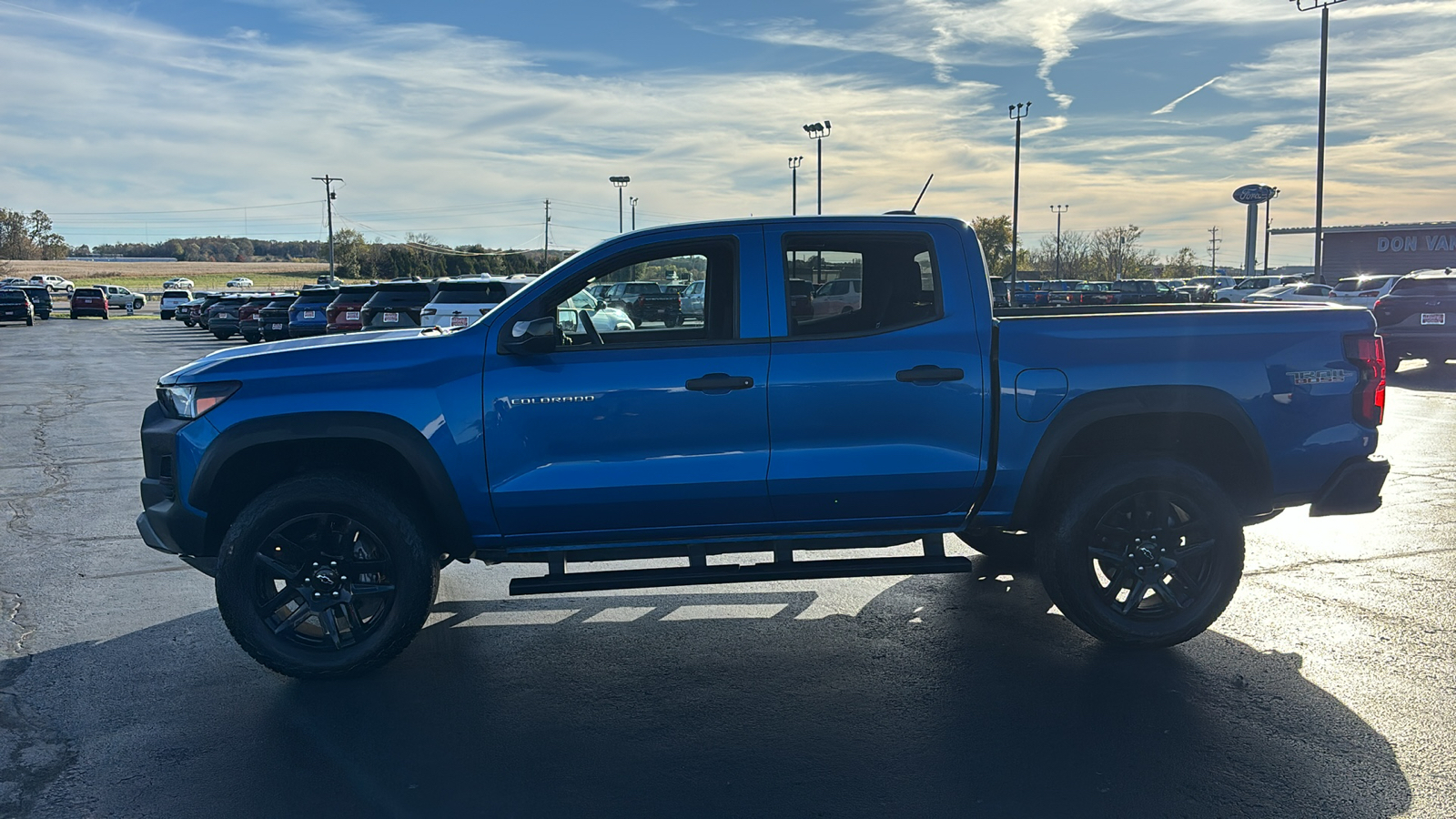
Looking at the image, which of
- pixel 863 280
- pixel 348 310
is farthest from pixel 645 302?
pixel 348 310

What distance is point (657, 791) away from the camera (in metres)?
3.73

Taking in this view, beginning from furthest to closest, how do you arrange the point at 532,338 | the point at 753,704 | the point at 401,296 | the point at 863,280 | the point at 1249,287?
the point at 1249,287, the point at 401,296, the point at 863,280, the point at 532,338, the point at 753,704

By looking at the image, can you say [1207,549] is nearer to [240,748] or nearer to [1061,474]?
[1061,474]

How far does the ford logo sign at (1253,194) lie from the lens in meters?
83.9

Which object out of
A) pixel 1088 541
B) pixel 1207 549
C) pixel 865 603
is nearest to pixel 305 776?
pixel 865 603

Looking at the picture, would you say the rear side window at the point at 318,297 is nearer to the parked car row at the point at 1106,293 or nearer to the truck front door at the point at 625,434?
the parked car row at the point at 1106,293

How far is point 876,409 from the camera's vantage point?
4.84 meters

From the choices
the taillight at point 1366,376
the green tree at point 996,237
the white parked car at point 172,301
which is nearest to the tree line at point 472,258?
the green tree at point 996,237

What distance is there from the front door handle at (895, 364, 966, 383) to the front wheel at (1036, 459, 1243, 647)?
85 centimetres

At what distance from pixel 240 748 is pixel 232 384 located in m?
1.57

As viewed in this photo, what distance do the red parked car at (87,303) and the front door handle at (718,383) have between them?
58.4 m

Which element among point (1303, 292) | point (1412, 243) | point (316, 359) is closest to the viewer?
point (316, 359)

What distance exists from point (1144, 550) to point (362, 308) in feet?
63.5

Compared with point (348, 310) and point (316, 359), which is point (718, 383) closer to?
point (316, 359)
